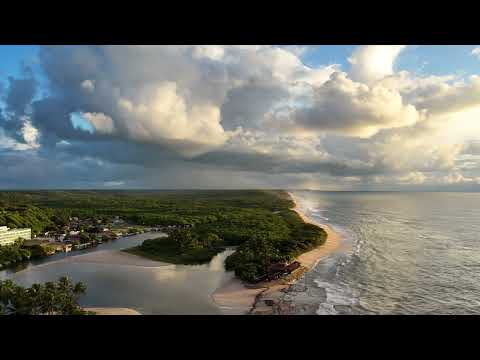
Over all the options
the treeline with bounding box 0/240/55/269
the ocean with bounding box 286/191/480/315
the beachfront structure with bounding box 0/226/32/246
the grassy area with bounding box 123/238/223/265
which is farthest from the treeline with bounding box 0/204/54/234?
the ocean with bounding box 286/191/480/315

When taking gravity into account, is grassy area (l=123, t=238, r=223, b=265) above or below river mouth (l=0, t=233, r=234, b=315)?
above

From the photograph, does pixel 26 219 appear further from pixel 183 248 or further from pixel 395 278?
pixel 395 278

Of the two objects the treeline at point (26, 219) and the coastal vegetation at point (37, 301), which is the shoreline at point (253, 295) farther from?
the treeline at point (26, 219)

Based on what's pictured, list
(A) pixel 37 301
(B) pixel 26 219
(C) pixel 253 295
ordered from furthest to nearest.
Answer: (B) pixel 26 219, (C) pixel 253 295, (A) pixel 37 301

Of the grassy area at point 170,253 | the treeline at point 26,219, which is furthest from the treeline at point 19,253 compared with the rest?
the treeline at point 26,219

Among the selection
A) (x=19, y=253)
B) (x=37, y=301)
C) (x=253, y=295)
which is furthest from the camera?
(x=19, y=253)

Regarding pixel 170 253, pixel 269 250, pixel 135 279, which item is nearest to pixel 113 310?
pixel 135 279

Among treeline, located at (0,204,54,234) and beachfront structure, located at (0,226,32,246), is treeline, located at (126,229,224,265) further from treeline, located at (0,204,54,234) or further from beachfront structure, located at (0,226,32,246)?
treeline, located at (0,204,54,234)
